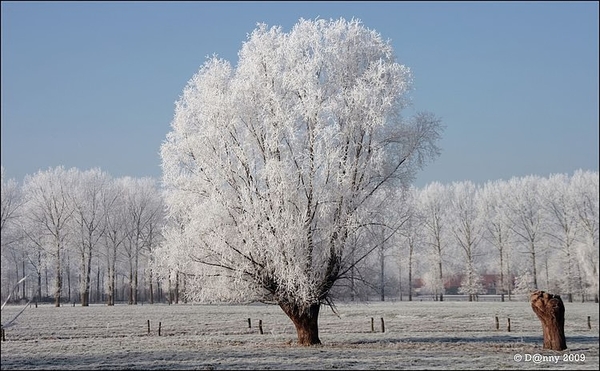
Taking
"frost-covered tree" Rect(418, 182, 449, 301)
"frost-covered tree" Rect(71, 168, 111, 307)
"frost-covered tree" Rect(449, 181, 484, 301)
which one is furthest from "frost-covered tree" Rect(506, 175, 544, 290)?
"frost-covered tree" Rect(71, 168, 111, 307)

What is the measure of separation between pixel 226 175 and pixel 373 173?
626 cm

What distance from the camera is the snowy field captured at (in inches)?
838

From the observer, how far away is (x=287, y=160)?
2584 cm

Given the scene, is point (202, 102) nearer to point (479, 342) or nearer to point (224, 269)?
point (224, 269)

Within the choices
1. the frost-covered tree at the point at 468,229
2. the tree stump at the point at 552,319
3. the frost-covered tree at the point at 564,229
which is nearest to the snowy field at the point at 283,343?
the tree stump at the point at 552,319

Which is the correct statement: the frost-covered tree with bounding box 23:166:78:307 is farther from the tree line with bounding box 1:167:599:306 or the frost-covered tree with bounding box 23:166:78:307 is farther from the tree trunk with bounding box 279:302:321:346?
the tree trunk with bounding box 279:302:321:346

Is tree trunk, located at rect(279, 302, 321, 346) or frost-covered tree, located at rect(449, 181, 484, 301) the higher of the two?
frost-covered tree, located at rect(449, 181, 484, 301)

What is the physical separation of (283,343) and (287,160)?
913cm

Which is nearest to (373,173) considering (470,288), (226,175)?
(226,175)

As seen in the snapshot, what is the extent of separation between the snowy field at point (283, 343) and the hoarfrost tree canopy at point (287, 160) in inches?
124

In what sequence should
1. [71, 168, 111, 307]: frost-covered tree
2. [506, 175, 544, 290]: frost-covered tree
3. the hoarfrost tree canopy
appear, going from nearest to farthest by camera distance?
1. the hoarfrost tree canopy
2. [71, 168, 111, 307]: frost-covered tree
3. [506, 175, 544, 290]: frost-covered tree

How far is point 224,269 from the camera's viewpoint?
26.4m

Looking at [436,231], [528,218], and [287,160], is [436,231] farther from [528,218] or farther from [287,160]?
[287,160]

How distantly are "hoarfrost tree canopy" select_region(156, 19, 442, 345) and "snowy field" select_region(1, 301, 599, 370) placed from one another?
3156mm
